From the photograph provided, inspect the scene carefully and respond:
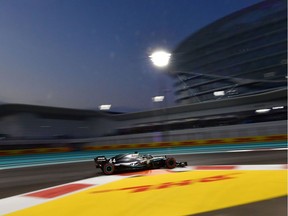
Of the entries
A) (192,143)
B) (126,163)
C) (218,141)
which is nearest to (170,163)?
(126,163)

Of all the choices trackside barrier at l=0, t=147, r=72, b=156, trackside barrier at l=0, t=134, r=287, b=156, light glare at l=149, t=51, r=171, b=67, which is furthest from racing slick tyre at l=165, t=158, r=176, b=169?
trackside barrier at l=0, t=147, r=72, b=156

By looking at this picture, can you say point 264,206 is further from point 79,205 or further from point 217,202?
point 79,205

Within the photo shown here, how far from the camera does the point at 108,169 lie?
10383 mm

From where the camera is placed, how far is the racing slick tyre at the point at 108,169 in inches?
407

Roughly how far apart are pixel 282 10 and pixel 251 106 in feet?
131

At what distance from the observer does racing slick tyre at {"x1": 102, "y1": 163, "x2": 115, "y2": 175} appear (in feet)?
33.9

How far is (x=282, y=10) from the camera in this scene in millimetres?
72125

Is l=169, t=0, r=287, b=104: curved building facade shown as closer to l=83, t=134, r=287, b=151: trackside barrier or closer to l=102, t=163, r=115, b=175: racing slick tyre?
l=83, t=134, r=287, b=151: trackside barrier

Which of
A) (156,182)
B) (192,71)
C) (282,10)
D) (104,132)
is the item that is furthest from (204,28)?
(156,182)

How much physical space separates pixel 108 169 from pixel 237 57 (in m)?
72.7

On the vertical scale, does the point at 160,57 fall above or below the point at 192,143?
above

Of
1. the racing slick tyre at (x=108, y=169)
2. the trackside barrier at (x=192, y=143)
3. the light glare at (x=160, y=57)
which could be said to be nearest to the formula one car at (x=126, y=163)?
the racing slick tyre at (x=108, y=169)

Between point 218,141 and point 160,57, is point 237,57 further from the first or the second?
point 160,57

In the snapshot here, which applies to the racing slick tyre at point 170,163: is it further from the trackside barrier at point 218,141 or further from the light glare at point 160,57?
the trackside barrier at point 218,141
